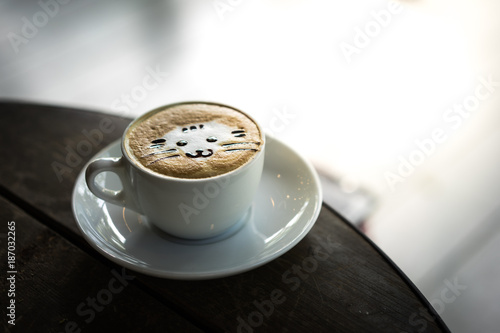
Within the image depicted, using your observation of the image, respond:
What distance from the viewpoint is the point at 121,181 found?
68cm

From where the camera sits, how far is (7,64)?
2.32 m

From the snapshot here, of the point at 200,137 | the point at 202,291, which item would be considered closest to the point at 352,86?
the point at 200,137

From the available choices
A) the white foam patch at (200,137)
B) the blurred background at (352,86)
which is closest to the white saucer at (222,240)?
the white foam patch at (200,137)

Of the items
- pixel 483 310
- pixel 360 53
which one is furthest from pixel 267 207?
pixel 360 53

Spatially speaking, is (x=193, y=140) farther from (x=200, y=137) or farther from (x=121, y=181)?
(x=121, y=181)

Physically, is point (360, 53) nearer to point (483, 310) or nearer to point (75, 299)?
point (483, 310)

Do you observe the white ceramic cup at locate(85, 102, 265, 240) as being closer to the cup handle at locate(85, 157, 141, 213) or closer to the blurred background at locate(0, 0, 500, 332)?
the cup handle at locate(85, 157, 141, 213)

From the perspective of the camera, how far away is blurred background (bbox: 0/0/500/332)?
138cm

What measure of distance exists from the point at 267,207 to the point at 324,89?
1411 mm

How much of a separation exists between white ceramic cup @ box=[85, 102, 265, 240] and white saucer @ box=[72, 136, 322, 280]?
0.09 feet

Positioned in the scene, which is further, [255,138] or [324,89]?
[324,89]

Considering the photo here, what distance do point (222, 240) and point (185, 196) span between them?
0.34 feet

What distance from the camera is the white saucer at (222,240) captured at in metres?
0.62

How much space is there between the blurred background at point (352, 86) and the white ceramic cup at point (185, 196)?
0.76 m
